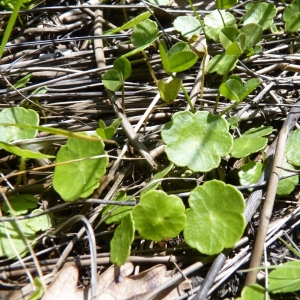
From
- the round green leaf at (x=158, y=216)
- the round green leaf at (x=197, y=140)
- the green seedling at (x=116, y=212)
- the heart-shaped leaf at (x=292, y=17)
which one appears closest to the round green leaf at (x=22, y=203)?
the green seedling at (x=116, y=212)

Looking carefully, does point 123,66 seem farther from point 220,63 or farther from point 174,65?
point 220,63

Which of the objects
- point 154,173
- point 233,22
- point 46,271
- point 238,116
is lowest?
point 46,271

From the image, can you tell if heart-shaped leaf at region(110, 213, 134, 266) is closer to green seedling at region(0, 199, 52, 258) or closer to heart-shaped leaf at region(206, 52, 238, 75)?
green seedling at region(0, 199, 52, 258)

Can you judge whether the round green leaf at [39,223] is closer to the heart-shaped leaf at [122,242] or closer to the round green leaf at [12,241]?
the round green leaf at [12,241]

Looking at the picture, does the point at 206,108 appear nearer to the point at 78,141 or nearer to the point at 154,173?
the point at 154,173

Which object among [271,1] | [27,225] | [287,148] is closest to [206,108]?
[287,148]
